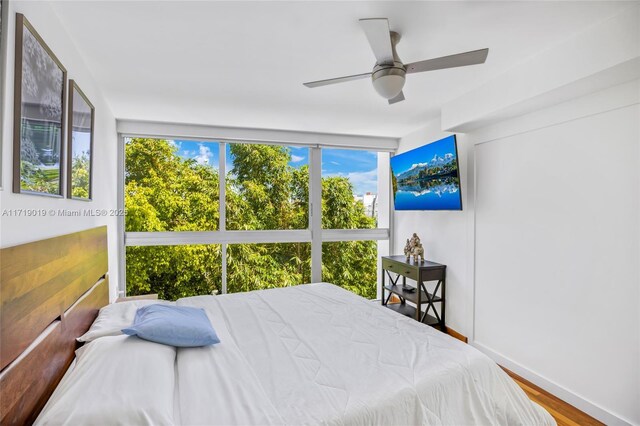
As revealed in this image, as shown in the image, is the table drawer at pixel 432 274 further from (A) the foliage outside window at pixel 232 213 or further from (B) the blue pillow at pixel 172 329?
(B) the blue pillow at pixel 172 329

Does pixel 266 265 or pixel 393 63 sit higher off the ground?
pixel 393 63

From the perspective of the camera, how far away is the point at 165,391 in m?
1.26

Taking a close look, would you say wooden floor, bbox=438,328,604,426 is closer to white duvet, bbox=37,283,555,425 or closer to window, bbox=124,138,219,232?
white duvet, bbox=37,283,555,425

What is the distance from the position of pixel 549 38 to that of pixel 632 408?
2317 mm

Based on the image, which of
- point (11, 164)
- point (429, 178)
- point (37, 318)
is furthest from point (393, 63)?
point (37, 318)

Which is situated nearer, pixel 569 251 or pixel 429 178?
pixel 569 251

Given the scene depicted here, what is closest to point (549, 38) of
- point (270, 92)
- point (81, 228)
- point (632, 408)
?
point (270, 92)

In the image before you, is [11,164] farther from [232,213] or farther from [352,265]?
[352,265]

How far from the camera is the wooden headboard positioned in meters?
1.09

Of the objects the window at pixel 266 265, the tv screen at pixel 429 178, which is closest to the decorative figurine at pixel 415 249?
the tv screen at pixel 429 178

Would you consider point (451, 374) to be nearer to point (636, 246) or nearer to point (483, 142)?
point (636, 246)

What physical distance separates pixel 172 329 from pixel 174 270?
2.65 m

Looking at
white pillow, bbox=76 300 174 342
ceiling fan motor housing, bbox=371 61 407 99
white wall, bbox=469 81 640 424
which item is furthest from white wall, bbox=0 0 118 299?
white wall, bbox=469 81 640 424

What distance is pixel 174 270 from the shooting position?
4.09 metres
